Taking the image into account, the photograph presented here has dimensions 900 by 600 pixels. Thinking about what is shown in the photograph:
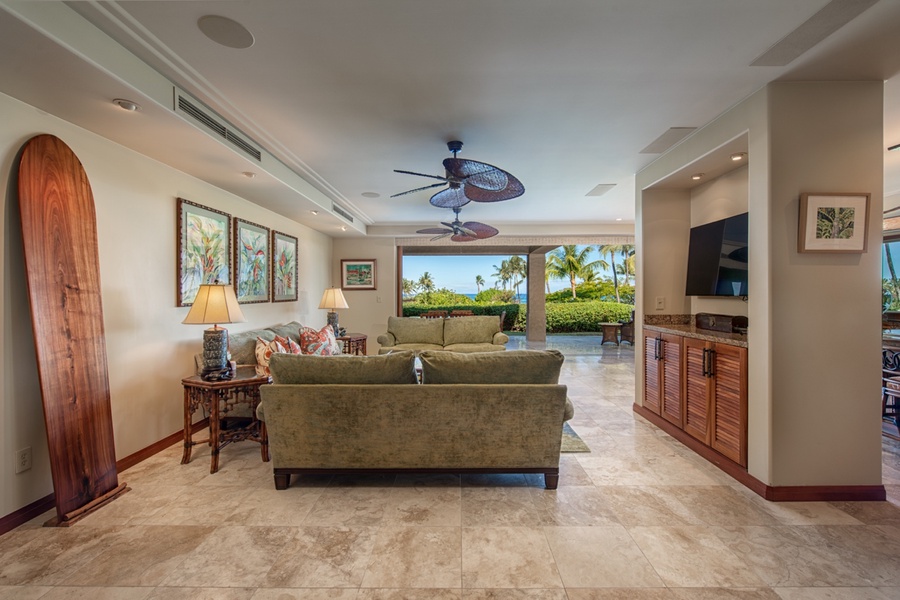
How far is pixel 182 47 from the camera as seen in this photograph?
6.35ft

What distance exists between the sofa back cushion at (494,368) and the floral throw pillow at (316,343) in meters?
2.34

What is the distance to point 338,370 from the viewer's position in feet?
7.50

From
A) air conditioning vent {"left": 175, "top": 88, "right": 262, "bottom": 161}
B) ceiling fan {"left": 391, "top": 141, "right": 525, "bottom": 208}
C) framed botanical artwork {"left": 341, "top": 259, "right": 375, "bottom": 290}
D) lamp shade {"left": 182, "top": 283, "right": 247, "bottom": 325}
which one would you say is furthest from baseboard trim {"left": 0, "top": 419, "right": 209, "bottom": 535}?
framed botanical artwork {"left": 341, "top": 259, "right": 375, "bottom": 290}

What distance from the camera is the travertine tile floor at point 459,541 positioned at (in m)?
1.55

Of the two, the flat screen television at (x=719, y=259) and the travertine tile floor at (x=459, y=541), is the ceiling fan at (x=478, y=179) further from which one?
the travertine tile floor at (x=459, y=541)

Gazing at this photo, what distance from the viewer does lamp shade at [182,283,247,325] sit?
2.74m

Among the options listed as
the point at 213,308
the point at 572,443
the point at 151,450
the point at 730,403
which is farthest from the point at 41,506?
the point at 730,403

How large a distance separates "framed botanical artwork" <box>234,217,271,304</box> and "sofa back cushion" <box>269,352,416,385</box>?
2.16 m

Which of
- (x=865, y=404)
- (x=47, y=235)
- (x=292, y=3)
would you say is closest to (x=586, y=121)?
(x=292, y=3)

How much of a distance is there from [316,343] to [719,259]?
417 cm

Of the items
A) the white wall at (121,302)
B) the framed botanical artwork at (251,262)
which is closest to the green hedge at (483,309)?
the framed botanical artwork at (251,262)

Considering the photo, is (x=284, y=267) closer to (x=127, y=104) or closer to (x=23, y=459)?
(x=127, y=104)

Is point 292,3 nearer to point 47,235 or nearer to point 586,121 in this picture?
point 47,235

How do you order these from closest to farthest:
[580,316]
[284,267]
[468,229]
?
[468,229], [284,267], [580,316]
